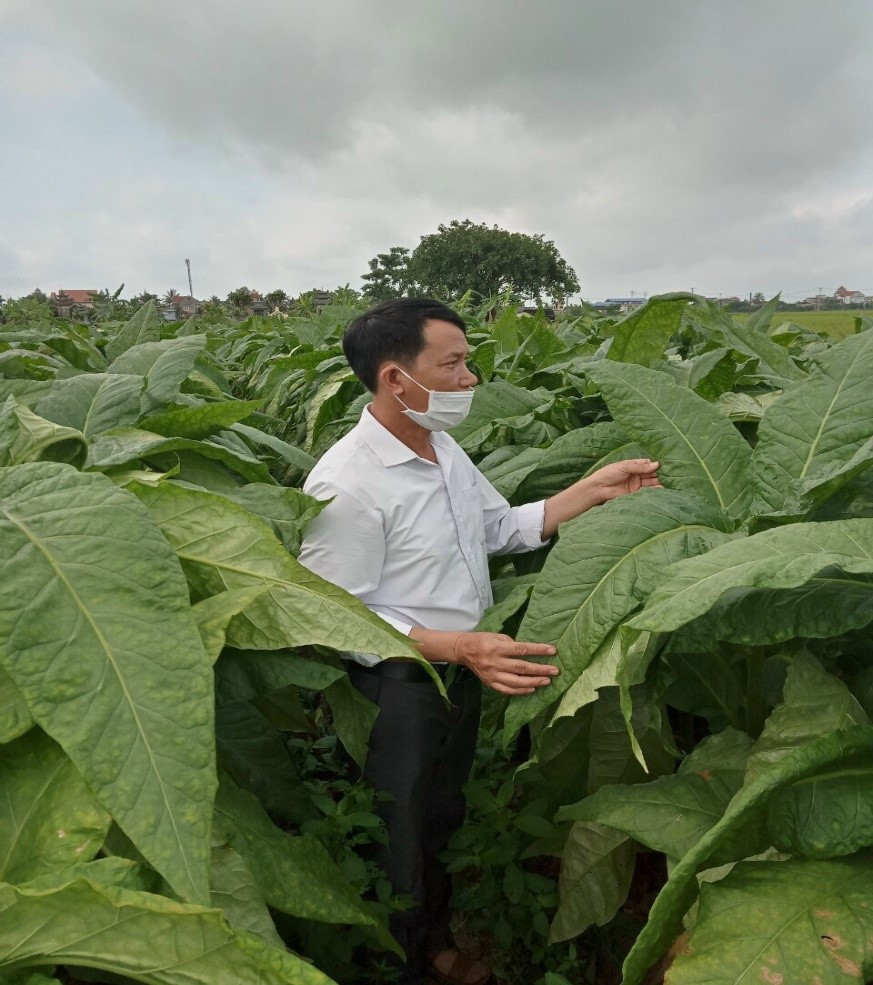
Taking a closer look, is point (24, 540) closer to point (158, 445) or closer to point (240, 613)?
point (240, 613)

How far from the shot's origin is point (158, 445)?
5.49ft

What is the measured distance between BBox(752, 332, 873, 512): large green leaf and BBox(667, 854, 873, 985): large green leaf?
0.62m

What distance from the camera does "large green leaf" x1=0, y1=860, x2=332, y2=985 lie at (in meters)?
Answer: 0.91

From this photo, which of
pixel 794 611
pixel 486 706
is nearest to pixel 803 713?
pixel 794 611

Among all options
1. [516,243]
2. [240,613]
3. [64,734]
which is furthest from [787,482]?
[516,243]

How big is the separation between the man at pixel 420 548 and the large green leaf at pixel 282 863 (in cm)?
65

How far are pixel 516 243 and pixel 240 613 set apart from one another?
60.7 m

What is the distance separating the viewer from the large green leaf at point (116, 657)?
963 mm

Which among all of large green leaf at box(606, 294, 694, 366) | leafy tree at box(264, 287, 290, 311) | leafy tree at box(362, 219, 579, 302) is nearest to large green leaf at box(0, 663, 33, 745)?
large green leaf at box(606, 294, 694, 366)

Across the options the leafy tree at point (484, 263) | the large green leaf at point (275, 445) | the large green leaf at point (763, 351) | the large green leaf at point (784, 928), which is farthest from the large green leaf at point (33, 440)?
the leafy tree at point (484, 263)

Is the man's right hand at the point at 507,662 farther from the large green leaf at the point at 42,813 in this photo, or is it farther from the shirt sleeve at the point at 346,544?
the large green leaf at the point at 42,813

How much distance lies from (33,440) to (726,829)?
1.25m

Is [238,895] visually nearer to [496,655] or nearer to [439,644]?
[496,655]

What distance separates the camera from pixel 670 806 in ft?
4.50
